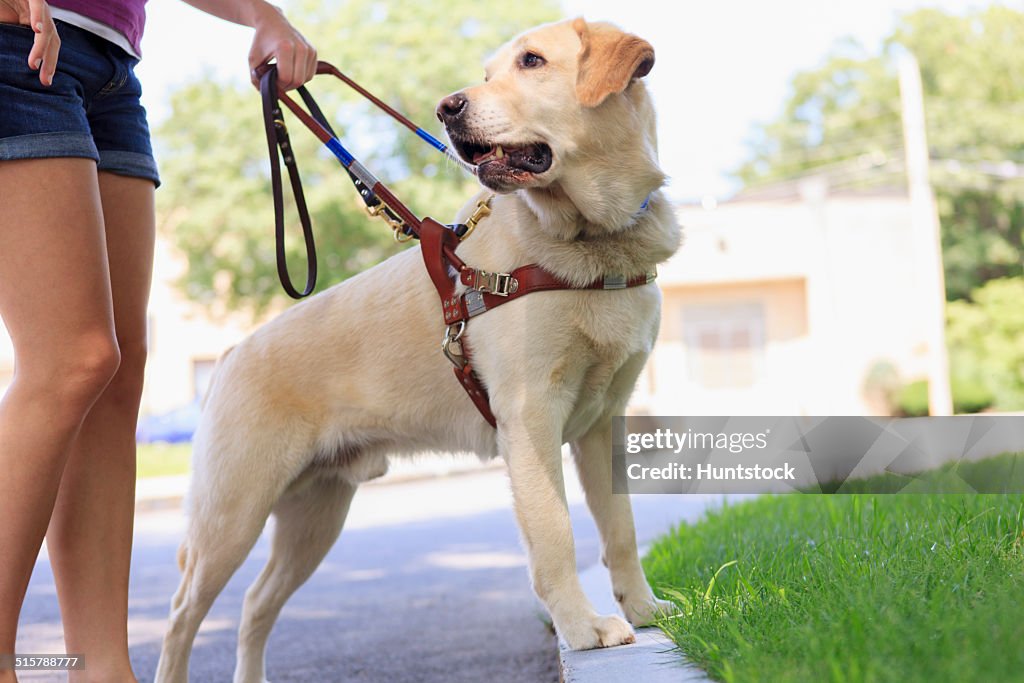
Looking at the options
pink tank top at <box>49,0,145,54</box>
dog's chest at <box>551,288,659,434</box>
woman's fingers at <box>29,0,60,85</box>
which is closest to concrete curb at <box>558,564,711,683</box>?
dog's chest at <box>551,288,659,434</box>

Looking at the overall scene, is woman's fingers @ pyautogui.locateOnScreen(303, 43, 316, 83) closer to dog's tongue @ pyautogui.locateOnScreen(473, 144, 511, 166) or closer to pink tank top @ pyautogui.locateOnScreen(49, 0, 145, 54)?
pink tank top @ pyautogui.locateOnScreen(49, 0, 145, 54)

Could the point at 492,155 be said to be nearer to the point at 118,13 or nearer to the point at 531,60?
the point at 531,60

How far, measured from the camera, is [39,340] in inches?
95.3

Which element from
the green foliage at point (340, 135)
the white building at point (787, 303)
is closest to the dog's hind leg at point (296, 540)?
the green foliage at point (340, 135)

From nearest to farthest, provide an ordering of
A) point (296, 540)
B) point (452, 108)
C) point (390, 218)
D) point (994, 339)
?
point (452, 108), point (390, 218), point (296, 540), point (994, 339)

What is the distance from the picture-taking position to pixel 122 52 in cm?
271

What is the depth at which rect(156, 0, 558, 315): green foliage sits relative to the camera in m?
21.7

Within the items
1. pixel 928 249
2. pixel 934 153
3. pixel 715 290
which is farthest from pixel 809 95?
pixel 928 249

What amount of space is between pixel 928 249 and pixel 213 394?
68.7ft

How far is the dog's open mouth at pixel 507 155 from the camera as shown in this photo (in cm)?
292

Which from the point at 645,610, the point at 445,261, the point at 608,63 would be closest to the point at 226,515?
the point at 445,261

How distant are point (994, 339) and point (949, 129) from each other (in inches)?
376

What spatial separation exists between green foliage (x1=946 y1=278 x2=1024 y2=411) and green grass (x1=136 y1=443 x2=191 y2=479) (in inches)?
668

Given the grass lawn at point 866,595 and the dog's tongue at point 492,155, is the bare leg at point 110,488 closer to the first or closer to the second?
the dog's tongue at point 492,155
